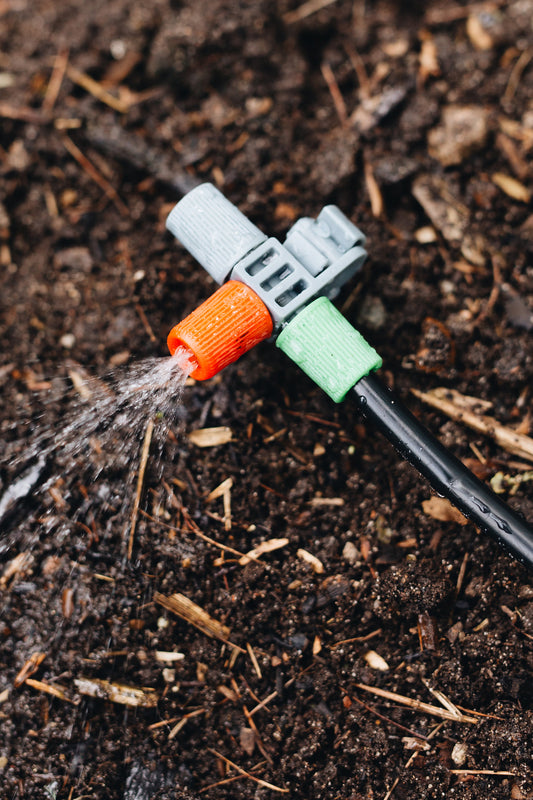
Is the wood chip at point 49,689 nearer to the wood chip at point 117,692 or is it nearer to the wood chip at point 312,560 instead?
the wood chip at point 117,692

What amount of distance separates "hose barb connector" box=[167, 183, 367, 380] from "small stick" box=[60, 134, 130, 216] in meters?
0.61

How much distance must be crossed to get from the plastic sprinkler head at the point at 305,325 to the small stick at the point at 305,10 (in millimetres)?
1060

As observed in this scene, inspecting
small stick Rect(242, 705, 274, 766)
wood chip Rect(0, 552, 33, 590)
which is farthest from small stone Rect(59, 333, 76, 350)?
small stick Rect(242, 705, 274, 766)

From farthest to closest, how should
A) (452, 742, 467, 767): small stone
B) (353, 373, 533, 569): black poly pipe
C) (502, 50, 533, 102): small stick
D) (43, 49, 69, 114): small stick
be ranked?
(43, 49, 69, 114): small stick < (502, 50, 533, 102): small stick < (452, 742, 467, 767): small stone < (353, 373, 533, 569): black poly pipe

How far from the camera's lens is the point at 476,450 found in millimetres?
1817

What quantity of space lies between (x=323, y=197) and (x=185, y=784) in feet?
5.60

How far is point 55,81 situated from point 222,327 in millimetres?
1402

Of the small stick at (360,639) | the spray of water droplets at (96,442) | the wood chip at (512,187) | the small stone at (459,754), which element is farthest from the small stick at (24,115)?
the small stone at (459,754)

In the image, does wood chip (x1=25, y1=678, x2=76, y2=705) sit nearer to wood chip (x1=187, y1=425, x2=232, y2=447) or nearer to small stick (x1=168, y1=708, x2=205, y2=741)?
small stick (x1=168, y1=708, x2=205, y2=741)

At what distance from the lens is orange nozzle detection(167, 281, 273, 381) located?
150 cm

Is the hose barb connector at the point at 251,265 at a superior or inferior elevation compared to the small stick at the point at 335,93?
inferior

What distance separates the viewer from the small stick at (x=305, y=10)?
2270 millimetres

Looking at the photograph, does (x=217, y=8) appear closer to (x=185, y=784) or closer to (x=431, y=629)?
(x=431, y=629)

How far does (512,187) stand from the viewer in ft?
6.77
